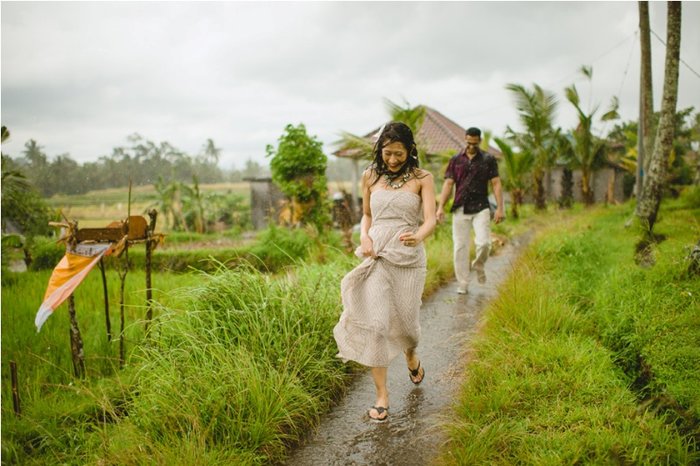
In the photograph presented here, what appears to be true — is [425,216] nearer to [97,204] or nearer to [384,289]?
[384,289]

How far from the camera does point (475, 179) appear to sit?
572cm

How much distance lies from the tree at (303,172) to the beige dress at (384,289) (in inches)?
310

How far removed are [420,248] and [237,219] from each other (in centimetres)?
1770

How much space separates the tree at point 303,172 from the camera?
10.9 metres

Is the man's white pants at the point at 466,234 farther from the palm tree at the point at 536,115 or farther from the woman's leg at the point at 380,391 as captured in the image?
→ the palm tree at the point at 536,115

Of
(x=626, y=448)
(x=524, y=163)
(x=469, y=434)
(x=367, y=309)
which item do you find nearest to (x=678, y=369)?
(x=626, y=448)

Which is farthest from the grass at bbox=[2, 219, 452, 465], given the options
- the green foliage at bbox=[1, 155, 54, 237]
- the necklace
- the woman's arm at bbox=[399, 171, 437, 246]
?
the green foliage at bbox=[1, 155, 54, 237]

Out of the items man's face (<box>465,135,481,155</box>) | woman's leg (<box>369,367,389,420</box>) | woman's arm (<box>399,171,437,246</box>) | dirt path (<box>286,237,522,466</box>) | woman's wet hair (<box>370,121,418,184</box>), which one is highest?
man's face (<box>465,135,481,155</box>)

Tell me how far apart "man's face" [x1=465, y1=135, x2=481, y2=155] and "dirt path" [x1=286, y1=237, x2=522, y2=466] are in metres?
2.16

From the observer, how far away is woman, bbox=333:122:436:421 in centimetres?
306

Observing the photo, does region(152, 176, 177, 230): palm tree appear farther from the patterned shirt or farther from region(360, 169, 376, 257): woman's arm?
region(360, 169, 376, 257): woman's arm

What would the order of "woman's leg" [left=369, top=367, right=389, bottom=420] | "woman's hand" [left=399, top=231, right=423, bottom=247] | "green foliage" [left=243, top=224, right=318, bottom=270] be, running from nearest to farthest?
"woman's hand" [left=399, top=231, right=423, bottom=247], "woman's leg" [left=369, top=367, right=389, bottom=420], "green foliage" [left=243, top=224, right=318, bottom=270]

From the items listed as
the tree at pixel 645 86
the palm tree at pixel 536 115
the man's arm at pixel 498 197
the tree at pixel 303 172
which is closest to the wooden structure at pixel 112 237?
the man's arm at pixel 498 197

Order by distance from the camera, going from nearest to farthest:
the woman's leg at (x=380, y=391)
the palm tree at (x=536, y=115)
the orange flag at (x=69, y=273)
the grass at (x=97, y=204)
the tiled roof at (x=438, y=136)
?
the woman's leg at (x=380, y=391) < the orange flag at (x=69, y=273) < the grass at (x=97, y=204) < the palm tree at (x=536, y=115) < the tiled roof at (x=438, y=136)
